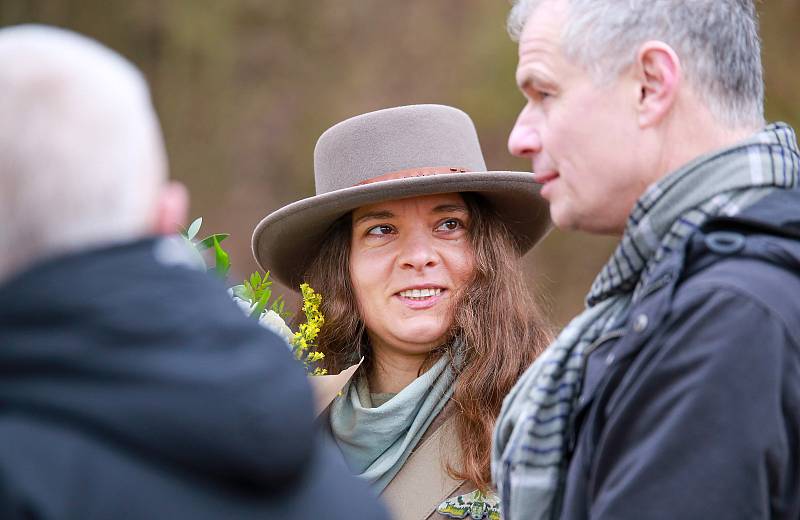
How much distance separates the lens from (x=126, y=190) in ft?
3.18

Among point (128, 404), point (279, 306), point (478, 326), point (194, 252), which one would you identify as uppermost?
point (128, 404)

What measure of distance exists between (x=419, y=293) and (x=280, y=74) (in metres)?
5.54

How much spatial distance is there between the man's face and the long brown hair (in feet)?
2.99

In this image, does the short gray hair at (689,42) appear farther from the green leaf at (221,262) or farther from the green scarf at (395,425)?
the green scarf at (395,425)

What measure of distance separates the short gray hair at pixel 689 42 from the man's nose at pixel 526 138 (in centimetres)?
13

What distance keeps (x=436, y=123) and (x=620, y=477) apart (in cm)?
154

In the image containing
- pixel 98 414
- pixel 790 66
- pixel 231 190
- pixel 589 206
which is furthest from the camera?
pixel 231 190

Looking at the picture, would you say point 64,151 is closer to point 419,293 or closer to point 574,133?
point 574,133

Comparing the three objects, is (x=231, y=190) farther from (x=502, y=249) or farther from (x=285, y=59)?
(x=502, y=249)

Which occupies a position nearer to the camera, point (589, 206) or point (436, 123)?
point (589, 206)

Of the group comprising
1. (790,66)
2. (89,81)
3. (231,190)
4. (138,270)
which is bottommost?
(231,190)

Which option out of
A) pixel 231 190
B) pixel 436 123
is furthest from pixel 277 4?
pixel 436 123

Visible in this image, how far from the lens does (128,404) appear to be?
36.4 inches

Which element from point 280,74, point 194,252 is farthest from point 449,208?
point 280,74
